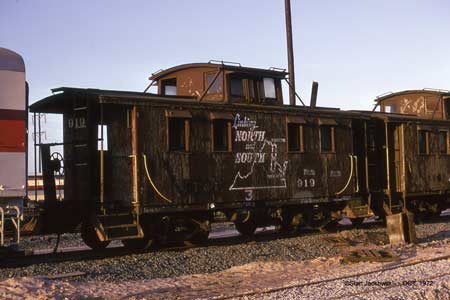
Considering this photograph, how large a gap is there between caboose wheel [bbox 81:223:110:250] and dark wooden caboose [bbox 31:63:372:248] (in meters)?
0.03

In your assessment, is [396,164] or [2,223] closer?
[2,223]

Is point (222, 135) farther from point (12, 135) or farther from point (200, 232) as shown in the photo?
point (12, 135)

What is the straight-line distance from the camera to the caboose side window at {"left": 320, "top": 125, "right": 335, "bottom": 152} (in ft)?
55.9

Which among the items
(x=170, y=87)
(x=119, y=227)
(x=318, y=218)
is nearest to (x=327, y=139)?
(x=318, y=218)

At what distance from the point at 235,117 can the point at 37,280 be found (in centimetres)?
700

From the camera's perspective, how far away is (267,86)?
1627 centimetres

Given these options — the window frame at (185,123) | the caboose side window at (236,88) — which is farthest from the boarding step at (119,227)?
the caboose side window at (236,88)

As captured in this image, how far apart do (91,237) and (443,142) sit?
13864mm

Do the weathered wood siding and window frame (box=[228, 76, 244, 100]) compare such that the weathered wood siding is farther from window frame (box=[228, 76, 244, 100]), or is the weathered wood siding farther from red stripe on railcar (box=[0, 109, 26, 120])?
red stripe on railcar (box=[0, 109, 26, 120])

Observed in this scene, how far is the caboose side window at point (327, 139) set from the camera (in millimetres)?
17031

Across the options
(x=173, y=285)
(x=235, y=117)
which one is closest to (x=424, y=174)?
(x=235, y=117)

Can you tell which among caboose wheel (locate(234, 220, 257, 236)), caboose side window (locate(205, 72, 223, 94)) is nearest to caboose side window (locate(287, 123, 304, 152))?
caboose side window (locate(205, 72, 223, 94))

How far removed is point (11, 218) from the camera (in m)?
10.5

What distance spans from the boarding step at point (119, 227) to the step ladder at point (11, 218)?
1.96 meters
